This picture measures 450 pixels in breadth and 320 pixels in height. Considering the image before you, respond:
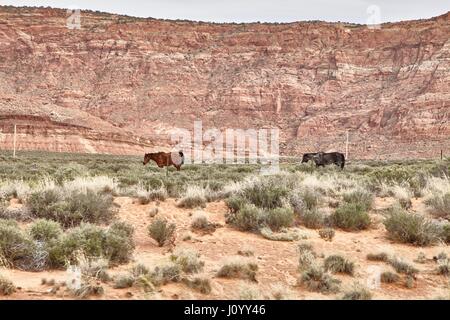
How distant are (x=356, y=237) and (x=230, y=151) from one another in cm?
5463

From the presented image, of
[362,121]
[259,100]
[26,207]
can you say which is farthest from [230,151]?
[26,207]

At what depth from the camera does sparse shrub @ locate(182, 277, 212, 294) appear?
5840mm

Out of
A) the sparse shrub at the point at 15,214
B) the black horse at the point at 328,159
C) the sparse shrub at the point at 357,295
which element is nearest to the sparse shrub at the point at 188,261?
the sparse shrub at the point at 357,295

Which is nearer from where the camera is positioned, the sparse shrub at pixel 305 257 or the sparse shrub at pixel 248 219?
the sparse shrub at pixel 305 257

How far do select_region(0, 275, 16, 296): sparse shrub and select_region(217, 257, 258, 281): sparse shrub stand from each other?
7.83ft

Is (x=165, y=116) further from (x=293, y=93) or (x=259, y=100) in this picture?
(x=293, y=93)

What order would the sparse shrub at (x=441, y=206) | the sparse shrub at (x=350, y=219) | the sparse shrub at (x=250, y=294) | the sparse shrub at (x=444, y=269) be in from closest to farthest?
the sparse shrub at (x=250, y=294) → the sparse shrub at (x=444, y=269) → the sparse shrub at (x=350, y=219) → the sparse shrub at (x=441, y=206)

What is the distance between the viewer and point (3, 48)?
247ft

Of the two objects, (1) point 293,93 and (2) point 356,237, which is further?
(1) point 293,93

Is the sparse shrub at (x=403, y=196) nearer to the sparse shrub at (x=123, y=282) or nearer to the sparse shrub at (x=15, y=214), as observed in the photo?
the sparse shrub at (x=123, y=282)

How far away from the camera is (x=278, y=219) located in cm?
891

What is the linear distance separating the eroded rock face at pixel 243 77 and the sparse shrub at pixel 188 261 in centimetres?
5449

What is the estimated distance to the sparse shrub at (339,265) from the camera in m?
6.69
